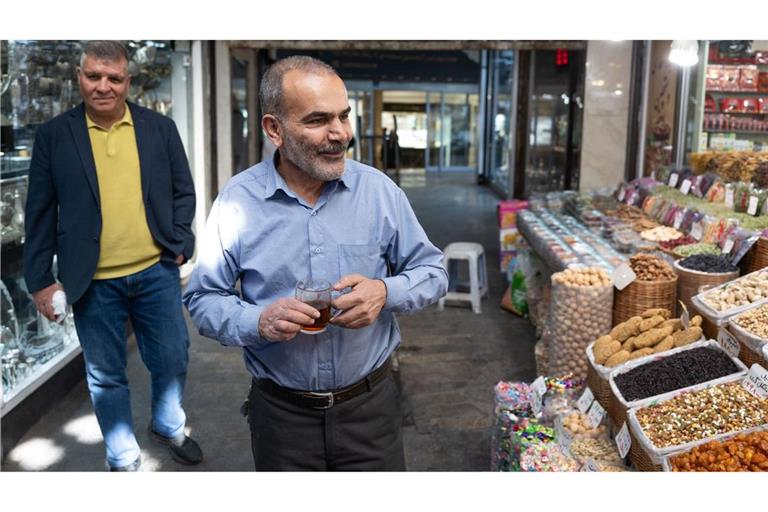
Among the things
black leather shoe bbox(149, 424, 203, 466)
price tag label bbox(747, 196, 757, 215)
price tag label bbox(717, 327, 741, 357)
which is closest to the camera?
price tag label bbox(717, 327, 741, 357)

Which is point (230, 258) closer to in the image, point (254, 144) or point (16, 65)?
point (16, 65)

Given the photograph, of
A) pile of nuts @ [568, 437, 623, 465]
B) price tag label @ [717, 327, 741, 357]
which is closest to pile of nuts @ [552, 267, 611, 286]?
price tag label @ [717, 327, 741, 357]

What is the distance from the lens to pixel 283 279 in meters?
2.09

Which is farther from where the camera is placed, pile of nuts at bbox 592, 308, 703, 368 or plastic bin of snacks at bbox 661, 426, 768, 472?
pile of nuts at bbox 592, 308, 703, 368

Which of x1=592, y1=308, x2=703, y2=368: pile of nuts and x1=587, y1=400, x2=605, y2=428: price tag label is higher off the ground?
x1=592, y1=308, x2=703, y2=368: pile of nuts

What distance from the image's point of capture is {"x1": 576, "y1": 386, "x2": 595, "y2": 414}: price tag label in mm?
3133

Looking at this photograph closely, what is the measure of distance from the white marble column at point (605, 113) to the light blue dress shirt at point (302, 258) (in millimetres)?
6653

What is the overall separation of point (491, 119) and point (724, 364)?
1649cm

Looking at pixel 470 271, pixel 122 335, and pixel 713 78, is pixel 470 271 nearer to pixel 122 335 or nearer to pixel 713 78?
pixel 713 78

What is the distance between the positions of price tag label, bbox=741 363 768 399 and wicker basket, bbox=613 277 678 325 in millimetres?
1130

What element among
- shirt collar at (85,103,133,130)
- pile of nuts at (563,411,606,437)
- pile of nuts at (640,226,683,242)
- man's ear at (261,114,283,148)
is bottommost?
pile of nuts at (563,411,606,437)

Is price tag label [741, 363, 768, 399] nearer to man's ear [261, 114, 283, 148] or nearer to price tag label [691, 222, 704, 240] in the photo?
man's ear [261, 114, 283, 148]

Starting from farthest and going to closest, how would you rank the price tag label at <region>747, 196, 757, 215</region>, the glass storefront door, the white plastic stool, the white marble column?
the glass storefront door < the white marble column < the white plastic stool < the price tag label at <region>747, 196, 757, 215</region>
